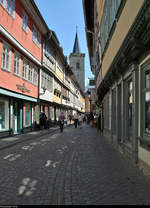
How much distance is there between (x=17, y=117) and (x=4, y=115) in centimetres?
228

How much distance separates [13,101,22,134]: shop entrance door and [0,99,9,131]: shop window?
1.39 meters

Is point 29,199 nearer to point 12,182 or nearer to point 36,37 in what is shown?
point 12,182

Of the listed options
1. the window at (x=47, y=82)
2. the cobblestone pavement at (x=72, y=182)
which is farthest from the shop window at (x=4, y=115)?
the window at (x=47, y=82)

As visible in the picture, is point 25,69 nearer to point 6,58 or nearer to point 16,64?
point 16,64

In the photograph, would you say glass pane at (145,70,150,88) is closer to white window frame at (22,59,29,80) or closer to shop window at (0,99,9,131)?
shop window at (0,99,9,131)

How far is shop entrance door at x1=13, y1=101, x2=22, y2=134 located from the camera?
14938mm

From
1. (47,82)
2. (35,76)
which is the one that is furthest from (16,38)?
(47,82)

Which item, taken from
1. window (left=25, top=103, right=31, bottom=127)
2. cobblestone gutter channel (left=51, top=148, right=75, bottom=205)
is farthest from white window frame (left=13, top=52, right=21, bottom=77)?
cobblestone gutter channel (left=51, top=148, right=75, bottom=205)

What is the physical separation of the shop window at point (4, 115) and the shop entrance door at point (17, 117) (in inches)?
54.9

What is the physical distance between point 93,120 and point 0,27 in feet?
63.8

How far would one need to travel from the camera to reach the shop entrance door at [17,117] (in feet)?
49.0

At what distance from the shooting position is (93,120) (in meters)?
28.7

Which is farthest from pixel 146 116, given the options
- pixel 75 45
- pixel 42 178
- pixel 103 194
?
pixel 75 45

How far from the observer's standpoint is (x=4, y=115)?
1327cm
